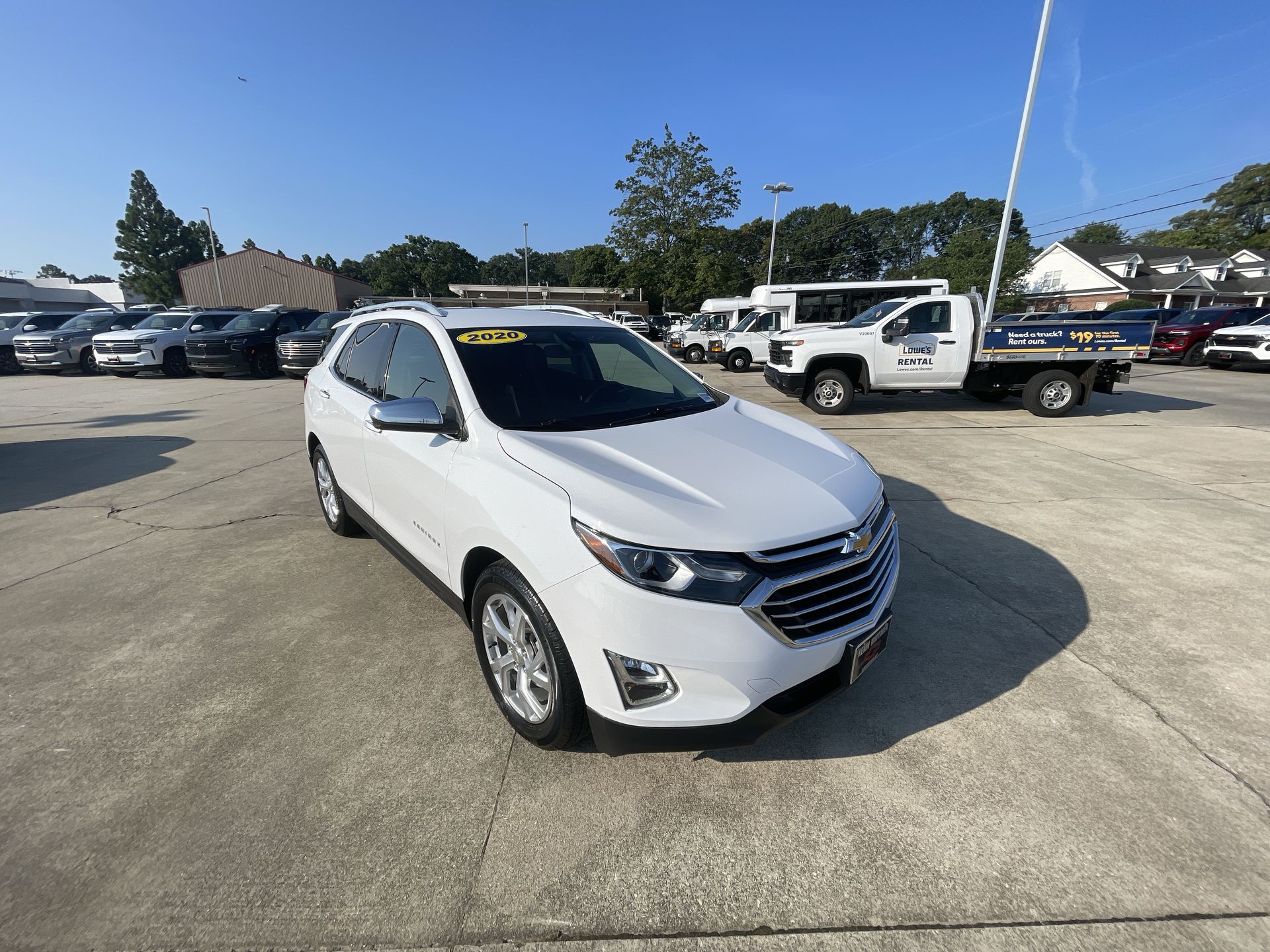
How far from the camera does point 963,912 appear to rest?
169cm

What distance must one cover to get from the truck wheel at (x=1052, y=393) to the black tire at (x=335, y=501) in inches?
417

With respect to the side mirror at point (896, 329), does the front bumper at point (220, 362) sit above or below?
below

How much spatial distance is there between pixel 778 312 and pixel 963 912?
18.6 m

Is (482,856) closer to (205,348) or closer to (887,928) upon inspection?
(887,928)

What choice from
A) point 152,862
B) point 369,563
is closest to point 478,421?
point 152,862

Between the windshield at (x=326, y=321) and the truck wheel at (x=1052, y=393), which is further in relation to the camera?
the windshield at (x=326, y=321)

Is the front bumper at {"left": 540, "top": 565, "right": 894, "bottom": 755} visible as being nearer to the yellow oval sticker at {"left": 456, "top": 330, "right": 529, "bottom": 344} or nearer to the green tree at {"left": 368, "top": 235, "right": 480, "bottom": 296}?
the yellow oval sticker at {"left": 456, "top": 330, "right": 529, "bottom": 344}

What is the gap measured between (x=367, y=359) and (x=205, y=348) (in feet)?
48.3

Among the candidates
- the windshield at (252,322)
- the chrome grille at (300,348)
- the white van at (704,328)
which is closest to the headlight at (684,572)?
the chrome grille at (300,348)

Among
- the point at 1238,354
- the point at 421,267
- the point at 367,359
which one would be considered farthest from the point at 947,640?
the point at 421,267

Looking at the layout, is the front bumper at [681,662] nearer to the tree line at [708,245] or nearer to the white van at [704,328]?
the white van at [704,328]

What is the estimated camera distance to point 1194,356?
17828 mm

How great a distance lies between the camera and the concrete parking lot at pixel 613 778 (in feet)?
5.56

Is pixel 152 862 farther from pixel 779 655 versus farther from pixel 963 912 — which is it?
pixel 963 912
